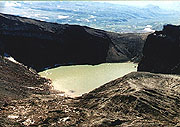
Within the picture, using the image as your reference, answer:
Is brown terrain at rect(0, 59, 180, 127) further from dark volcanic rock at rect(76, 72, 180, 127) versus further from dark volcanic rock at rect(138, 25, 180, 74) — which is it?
dark volcanic rock at rect(138, 25, 180, 74)

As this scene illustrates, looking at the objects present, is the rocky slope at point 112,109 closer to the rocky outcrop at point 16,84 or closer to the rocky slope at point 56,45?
the rocky outcrop at point 16,84

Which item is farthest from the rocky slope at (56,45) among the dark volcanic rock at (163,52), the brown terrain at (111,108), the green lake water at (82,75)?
the brown terrain at (111,108)

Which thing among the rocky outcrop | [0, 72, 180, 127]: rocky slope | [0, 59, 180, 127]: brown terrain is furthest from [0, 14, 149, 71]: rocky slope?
[0, 72, 180, 127]: rocky slope

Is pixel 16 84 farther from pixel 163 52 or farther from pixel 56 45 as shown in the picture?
pixel 163 52

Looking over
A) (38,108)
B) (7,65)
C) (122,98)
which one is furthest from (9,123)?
(7,65)

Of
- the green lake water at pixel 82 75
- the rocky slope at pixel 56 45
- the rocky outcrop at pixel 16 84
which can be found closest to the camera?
the rocky outcrop at pixel 16 84

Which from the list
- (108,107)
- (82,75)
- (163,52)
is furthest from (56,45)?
(108,107)
